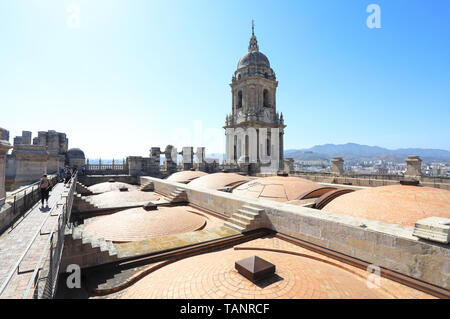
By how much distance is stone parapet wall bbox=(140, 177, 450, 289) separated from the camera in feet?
14.9

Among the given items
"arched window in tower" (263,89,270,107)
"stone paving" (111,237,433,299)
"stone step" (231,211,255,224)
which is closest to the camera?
"stone paving" (111,237,433,299)

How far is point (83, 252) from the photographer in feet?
17.5

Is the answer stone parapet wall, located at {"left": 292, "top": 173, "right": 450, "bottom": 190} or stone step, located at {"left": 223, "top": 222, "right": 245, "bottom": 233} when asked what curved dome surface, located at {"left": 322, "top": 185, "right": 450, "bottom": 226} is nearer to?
stone step, located at {"left": 223, "top": 222, "right": 245, "bottom": 233}

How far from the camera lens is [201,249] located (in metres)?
6.63

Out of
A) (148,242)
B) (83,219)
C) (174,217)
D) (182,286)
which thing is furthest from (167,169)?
(182,286)

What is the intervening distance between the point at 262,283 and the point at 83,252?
4360 millimetres

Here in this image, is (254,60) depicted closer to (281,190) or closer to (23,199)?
(281,190)

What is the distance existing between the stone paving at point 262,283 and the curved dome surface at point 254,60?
4513 cm

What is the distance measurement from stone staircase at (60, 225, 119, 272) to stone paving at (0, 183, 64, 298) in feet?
1.66

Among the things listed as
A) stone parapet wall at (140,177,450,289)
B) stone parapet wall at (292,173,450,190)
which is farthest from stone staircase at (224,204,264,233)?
stone parapet wall at (292,173,450,190)

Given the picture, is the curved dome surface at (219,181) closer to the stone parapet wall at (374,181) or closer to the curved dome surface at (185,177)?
the curved dome surface at (185,177)

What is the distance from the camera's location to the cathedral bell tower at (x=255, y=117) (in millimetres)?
42781

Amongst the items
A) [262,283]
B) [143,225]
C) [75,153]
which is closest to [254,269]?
[262,283]

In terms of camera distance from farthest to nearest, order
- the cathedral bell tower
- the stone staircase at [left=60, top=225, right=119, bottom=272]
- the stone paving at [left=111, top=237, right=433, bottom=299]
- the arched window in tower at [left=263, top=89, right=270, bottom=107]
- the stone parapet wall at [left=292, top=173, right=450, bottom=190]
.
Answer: the arched window in tower at [left=263, top=89, right=270, bottom=107], the cathedral bell tower, the stone parapet wall at [left=292, top=173, right=450, bottom=190], the stone staircase at [left=60, top=225, right=119, bottom=272], the stone paving at [left=111, top=237, right=433, bottom=299]
